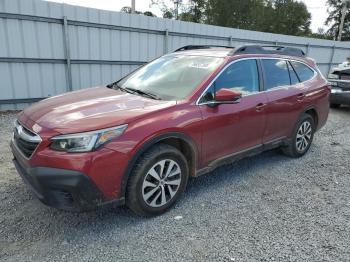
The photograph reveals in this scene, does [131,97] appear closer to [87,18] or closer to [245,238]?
[245,238]

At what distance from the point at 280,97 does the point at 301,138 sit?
111 centimetres

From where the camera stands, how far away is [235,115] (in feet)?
11.8

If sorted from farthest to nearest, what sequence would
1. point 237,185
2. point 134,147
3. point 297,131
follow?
point 297,131 < point 237,185 < point 134,147

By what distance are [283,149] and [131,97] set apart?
2.82 meters

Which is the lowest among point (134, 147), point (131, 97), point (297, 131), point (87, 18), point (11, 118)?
point (11, 118)

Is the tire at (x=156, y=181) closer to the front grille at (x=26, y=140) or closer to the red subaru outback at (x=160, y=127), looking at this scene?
the red subaru outback at (x=160, y=127)

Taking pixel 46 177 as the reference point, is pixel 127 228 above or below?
below

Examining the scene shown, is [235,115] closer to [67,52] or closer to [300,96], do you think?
[300,96]

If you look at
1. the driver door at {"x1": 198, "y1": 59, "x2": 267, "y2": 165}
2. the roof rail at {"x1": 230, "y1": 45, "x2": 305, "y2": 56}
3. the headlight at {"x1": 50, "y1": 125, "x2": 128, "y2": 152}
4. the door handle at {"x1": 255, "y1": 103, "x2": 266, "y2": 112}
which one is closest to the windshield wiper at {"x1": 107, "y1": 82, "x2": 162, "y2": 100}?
the driver door at {"x1": 198, "y1": 59, "x2": 267, "y2": 165}

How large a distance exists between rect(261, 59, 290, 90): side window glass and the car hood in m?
1.70

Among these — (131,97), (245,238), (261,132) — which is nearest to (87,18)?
(131,97)

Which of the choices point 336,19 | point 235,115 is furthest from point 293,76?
point 336,19

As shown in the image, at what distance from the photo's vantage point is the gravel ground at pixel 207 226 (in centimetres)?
262

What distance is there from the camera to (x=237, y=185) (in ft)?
13.0
